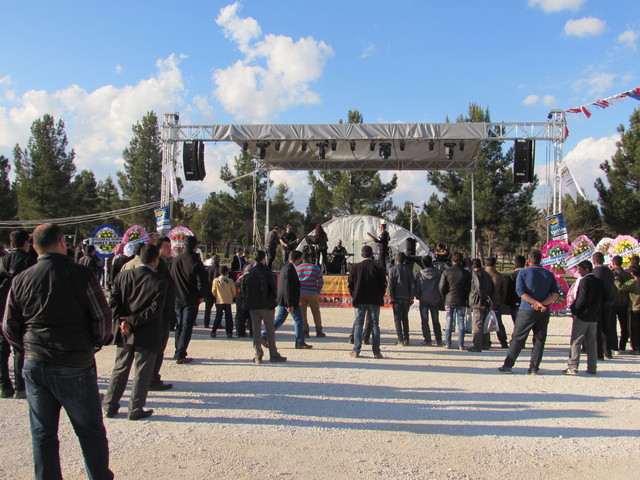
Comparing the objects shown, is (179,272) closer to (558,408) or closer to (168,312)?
(168,312)

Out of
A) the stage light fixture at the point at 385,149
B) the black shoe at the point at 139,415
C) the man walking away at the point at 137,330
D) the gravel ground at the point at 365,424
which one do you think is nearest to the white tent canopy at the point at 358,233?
the stage light fixture at the point at 385,149

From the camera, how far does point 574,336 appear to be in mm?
6605

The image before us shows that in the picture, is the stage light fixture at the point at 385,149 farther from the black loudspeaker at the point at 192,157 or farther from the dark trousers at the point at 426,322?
the dark trousers at the point at 426,322

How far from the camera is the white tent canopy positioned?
20.0 m

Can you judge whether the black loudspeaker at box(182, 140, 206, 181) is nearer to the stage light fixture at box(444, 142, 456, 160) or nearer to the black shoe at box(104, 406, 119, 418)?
the stage light fixture at box(444, 142, 456, 160)

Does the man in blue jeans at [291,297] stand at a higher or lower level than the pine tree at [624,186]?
lower

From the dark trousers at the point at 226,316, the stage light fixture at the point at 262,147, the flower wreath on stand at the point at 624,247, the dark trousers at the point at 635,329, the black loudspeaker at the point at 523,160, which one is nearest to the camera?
the dark trousers at the point at 635,329

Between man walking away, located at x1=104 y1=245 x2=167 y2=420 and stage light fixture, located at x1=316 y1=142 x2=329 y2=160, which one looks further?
stage light fixture, located at x1=316 y1=142 x2=329 y2=160

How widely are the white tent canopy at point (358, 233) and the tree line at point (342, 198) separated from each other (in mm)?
5776

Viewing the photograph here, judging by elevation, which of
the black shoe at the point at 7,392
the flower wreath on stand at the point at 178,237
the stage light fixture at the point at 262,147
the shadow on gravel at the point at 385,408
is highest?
the stage light fixture at the point at 262,147

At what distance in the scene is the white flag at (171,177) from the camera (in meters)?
15.7

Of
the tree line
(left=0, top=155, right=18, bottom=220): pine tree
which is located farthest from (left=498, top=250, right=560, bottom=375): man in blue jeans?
(left=0, top=155, right=18, bottom=220): pine tree

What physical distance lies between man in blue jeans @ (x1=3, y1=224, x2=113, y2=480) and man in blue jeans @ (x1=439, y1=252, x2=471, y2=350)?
6219 millimetres

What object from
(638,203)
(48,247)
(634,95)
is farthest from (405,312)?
(638,203)
